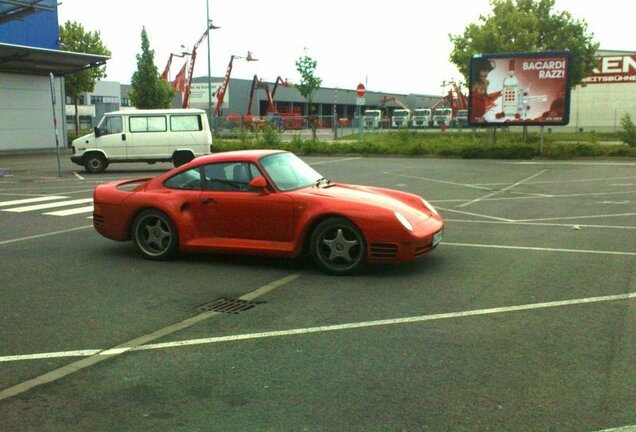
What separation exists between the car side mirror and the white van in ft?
53.1

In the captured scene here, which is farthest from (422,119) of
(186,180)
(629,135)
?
(186,180)

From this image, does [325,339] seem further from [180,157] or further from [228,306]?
[180,157]

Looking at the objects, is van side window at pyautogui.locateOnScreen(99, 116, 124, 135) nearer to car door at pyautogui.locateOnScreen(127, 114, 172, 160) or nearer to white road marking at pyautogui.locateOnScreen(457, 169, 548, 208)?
car door at pyautogui.locateOnScreen(127, 114, 172, 160)

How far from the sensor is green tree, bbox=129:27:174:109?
1780 inches

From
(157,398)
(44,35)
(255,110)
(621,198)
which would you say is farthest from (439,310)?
(255,110)

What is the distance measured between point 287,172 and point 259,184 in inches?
23.2

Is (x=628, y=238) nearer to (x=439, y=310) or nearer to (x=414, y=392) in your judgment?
(x=439, y=310)

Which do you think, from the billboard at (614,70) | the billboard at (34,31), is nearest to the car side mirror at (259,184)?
the billboard at (34,31)

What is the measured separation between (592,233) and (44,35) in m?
34.6

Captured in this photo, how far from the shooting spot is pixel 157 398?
4004 mm

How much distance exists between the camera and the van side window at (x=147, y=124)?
23.3 metres

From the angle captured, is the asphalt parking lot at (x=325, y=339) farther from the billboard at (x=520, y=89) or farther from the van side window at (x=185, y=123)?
the billboard at (x=520, y=89)

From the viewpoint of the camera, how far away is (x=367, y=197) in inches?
293

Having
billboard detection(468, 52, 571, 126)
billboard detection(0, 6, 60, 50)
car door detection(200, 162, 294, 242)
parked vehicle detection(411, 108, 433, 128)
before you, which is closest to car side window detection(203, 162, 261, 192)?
car door detection(200, 162, 294, 242)
